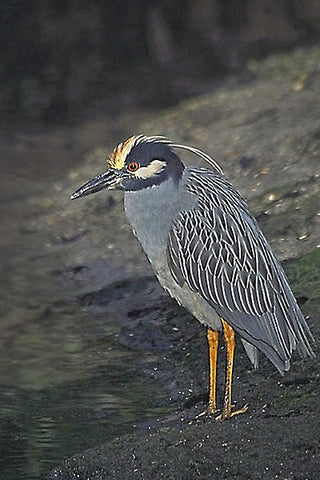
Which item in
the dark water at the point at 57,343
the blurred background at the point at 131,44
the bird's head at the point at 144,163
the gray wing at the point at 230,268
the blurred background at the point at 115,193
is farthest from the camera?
the blurred background at the point at 131,44

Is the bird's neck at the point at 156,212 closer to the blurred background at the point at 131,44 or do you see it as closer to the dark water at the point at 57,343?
the dark water at the point at 57,343

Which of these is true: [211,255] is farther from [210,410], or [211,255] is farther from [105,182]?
[210,410]

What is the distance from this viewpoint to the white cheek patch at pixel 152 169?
223 inches

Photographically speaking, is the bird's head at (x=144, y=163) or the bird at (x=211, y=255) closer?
the bird at (x=211, y=255)

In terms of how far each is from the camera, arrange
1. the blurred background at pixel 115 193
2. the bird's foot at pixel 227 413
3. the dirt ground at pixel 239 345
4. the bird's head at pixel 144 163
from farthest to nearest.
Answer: the blurred background at pixel 115 193 → the bird's head at pixel 144 163 → the bird's foot at pixel 227 413 → the dirt ground at pixel 239 345

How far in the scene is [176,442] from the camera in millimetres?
5074

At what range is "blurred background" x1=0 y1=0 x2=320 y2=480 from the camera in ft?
20.5

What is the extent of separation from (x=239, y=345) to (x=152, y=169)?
1371mm

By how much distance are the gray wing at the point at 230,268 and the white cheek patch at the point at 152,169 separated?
0.83 ft

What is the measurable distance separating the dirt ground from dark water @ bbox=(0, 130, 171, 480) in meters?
0.10

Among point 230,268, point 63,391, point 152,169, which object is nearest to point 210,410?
point 230,268

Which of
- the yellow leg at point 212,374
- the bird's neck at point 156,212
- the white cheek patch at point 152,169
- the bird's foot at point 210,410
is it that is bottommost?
the bird's foot at point 210,410

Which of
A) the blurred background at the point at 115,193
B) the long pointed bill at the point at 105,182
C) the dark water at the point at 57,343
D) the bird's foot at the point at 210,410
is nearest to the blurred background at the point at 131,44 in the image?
the blurred background at the point at 115,193

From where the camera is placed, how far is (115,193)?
9461 mm
